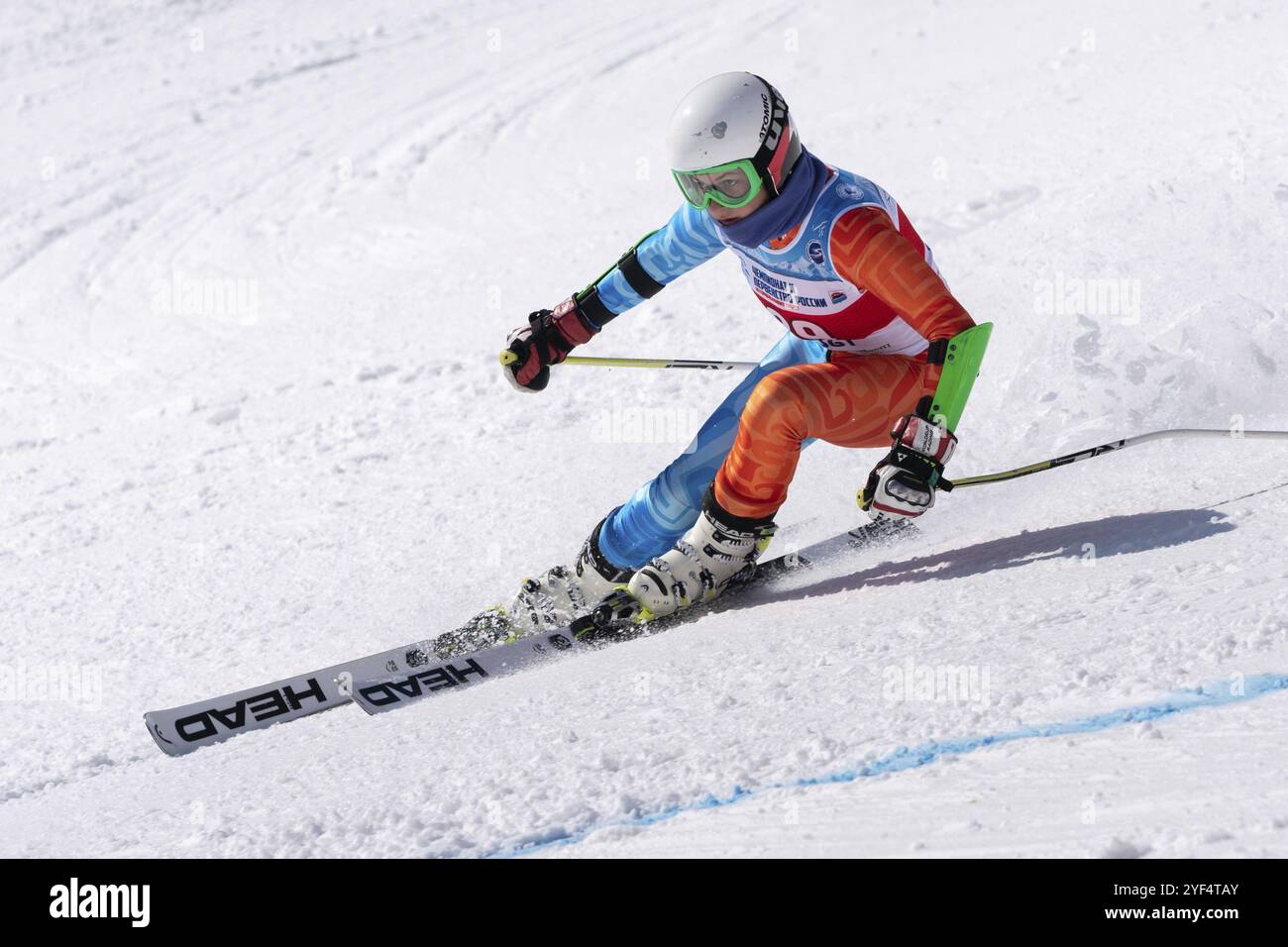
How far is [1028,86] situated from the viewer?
9.74m

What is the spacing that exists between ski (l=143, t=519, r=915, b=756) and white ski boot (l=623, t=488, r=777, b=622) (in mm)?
72

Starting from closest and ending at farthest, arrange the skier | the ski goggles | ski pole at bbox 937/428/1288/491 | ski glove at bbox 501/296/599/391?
the skier → the ski goggles → ski pole at bbox 937/428/1288/491 → ski glove at bbox 501/296/599/391

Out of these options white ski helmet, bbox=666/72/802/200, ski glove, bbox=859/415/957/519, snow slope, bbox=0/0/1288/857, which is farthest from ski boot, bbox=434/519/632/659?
white ski helmet, bbox=666/72/802/200

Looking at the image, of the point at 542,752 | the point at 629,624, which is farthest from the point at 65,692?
the point at 542,752

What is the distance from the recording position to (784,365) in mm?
4727

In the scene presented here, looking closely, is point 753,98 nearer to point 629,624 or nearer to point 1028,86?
point 629,624

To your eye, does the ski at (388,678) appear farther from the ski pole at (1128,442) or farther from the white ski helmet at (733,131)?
the white ski helmet at (733,131)

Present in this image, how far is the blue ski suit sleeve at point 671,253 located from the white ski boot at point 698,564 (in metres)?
0.99

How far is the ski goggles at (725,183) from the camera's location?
13.1 ft

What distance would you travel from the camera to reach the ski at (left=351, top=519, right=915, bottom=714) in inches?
156

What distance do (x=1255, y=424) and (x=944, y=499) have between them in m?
1.23

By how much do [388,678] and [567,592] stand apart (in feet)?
2.73

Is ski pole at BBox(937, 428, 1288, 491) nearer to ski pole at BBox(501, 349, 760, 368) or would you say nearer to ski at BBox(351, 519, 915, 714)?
ski at BBox(351, 519, 915, 714)

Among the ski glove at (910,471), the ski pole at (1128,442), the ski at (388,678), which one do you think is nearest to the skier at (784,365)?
the ski glove at (910,471)
